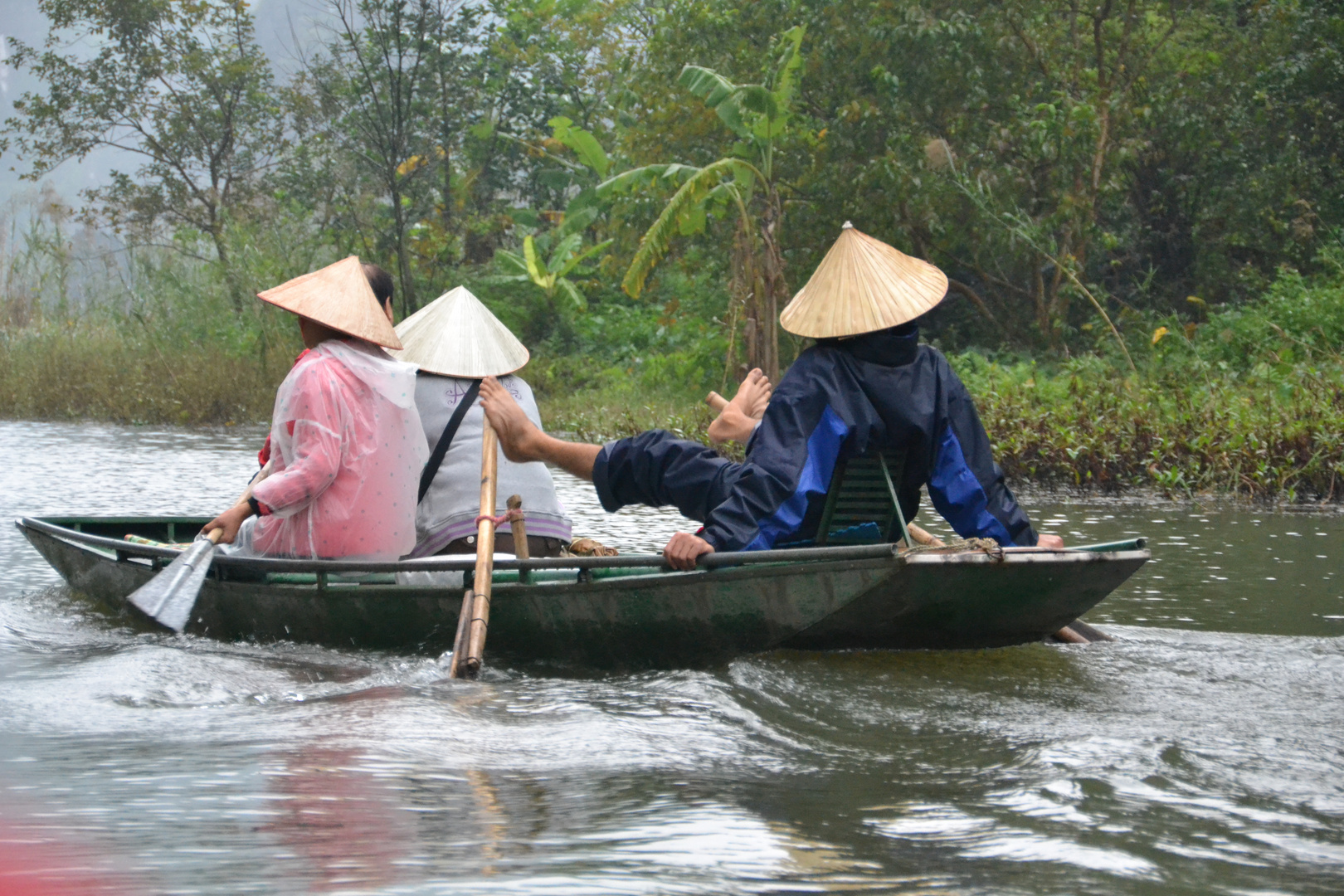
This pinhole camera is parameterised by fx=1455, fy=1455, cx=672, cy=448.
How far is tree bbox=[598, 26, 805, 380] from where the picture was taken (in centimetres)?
1358

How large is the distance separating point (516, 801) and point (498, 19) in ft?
85.0

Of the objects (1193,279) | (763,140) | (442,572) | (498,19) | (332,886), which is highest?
(498,19)

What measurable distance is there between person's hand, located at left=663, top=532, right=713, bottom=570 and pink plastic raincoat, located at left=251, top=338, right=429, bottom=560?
1.14 metres

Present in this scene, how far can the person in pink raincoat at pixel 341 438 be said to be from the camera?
4.60 metres

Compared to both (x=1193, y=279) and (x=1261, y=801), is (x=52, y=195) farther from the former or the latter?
(x=1261, y=801)

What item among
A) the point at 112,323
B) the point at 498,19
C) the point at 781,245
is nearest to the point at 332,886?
the point at 781,245

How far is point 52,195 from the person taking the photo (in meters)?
22.8

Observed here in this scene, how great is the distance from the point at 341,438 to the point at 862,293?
173 cm

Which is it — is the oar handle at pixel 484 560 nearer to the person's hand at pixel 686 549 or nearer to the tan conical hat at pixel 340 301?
the tan conical hat at pixel 340 301

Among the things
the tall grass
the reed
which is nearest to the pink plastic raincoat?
the tall grass

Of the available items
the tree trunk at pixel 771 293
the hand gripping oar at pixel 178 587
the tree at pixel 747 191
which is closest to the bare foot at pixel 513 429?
the hand gripping oar at pixel 178 587

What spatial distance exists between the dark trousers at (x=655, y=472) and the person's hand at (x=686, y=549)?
40 centimetres

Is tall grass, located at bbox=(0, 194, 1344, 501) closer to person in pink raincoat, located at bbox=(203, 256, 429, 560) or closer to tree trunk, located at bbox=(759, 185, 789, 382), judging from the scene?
tree trunk, located at bbox=(759, 185, 789, 382)

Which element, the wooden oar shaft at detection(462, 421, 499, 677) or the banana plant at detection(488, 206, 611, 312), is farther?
the banana plant at detection(488, 206, 611, 312)
